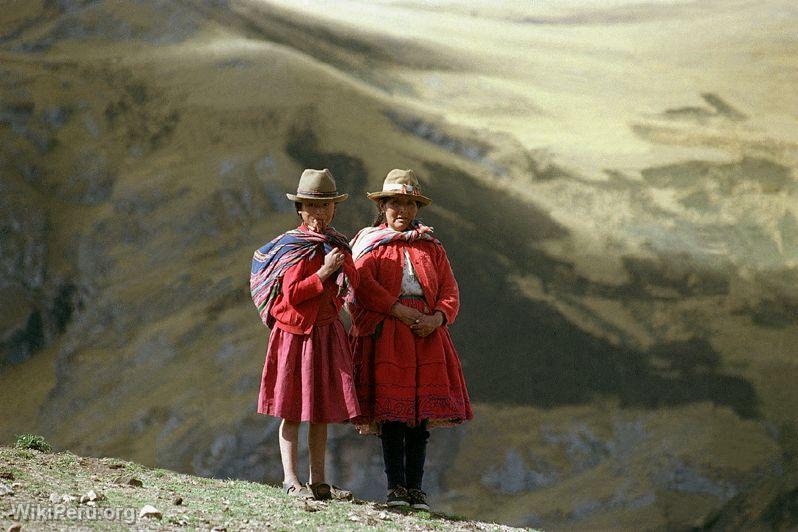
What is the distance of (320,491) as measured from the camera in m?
5.27

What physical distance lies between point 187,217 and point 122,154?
104 centimetres

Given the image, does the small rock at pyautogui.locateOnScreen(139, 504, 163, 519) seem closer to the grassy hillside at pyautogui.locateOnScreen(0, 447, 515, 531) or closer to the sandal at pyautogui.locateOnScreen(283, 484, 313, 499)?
the grassy hillside at pyautogui.locateOnScreen(0, 447, 515, 531)

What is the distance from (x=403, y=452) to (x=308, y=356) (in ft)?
1.99

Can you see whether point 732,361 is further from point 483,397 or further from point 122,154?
point 122,154

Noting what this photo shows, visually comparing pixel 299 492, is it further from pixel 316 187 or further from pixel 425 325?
pixel 316 187


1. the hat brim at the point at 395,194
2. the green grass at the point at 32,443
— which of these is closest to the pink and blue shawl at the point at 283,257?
the hat brim at the point at 395,194

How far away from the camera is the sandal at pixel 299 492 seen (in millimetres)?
5242

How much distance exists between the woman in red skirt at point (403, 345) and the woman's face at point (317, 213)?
0.82 feet

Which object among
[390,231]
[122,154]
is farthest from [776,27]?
[390,231]

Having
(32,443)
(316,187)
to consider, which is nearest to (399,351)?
(316,187)

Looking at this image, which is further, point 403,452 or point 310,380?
point 403,452

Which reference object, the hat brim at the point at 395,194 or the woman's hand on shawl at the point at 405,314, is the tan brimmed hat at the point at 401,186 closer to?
the hat brim at the point at 395,194

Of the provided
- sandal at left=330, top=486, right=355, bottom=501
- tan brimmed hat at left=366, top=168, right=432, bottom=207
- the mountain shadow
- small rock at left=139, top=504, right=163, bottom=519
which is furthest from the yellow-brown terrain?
small rock at left=139, top=504, right=163, bottom=519

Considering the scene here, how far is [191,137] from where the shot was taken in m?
13.4
